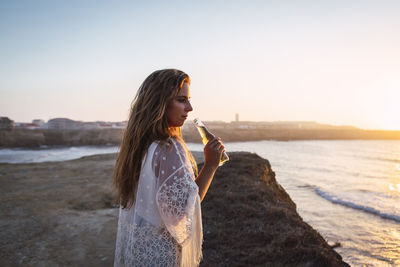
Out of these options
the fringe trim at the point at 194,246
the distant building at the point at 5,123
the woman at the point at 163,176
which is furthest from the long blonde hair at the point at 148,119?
the distant building at the point at 5,123

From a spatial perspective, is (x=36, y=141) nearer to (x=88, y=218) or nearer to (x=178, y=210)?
(x=88, y=218)

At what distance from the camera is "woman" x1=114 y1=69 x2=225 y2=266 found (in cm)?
135

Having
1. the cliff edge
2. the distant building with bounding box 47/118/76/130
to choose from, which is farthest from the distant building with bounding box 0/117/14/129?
the cliff edge

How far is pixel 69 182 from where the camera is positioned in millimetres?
9703

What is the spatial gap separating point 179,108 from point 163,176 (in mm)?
418

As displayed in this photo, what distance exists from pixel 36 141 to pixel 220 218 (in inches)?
1965

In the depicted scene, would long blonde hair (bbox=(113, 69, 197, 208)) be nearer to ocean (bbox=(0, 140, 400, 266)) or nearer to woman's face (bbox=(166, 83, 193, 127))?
woman's face (bbox=(166, 83, 193, 127))

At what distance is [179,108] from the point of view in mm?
1481

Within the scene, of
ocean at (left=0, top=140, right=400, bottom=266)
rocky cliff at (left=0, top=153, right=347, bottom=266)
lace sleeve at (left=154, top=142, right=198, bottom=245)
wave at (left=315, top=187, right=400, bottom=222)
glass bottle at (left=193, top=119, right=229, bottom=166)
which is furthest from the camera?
wave at (left=315, top=187, right=400, bottom=222)

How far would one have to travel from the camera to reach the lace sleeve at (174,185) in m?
1.33

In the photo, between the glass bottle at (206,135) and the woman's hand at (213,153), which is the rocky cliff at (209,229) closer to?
the glass bottle at (206,135)

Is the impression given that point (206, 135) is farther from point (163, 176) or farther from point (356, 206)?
point (356, 206)

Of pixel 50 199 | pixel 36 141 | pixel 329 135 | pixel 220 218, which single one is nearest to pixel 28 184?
pixel 50 199

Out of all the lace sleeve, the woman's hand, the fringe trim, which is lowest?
the fringe trim
